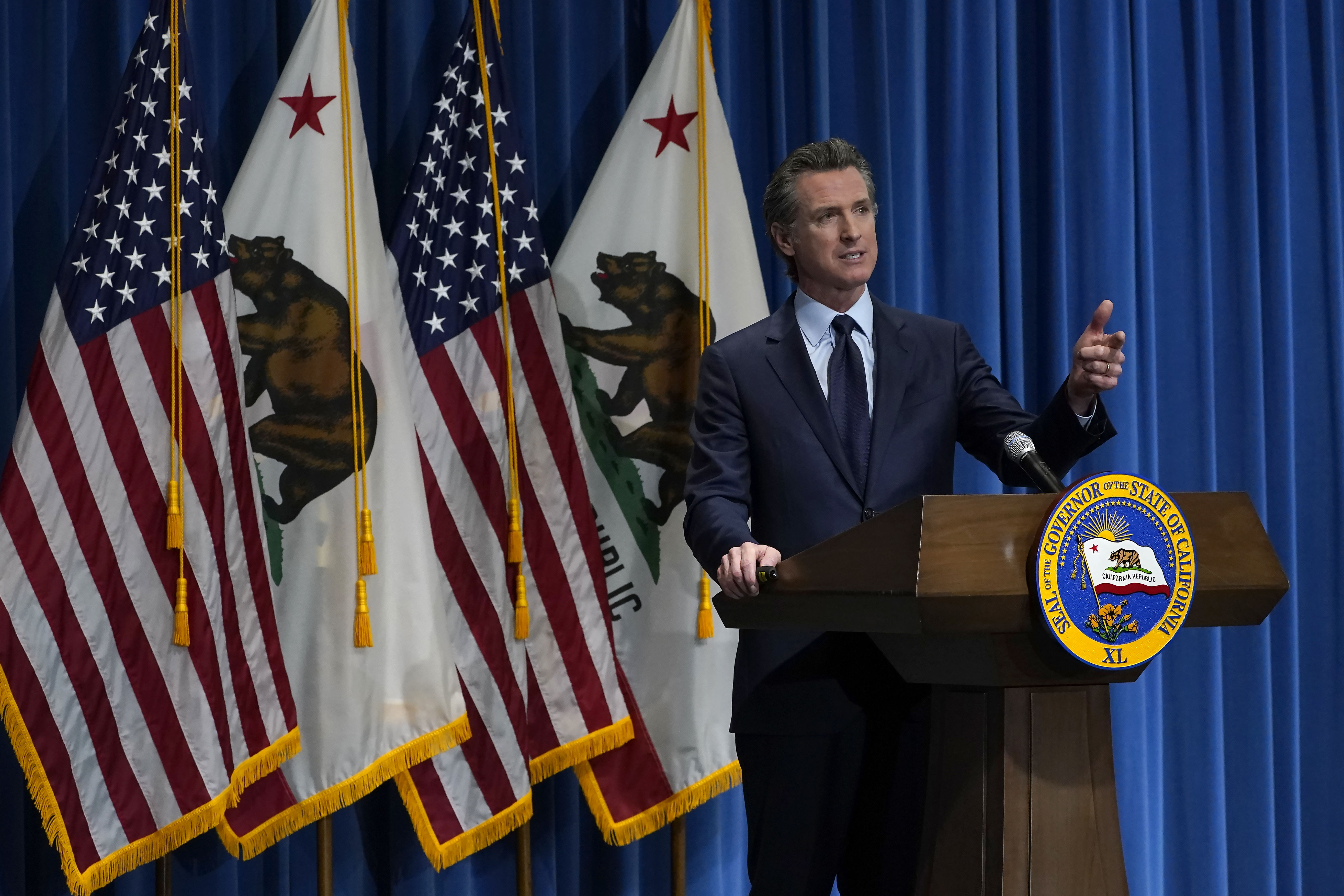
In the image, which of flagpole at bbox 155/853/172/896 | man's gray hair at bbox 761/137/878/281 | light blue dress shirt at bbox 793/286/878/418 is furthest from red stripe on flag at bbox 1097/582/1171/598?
flagpole at bbox 155/853/172/896

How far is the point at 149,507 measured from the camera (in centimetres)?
235

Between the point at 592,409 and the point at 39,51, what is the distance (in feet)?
4.57

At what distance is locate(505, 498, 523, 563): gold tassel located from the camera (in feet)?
8.52

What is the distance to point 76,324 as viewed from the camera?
7.73 ft

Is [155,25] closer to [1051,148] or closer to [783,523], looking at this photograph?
[783,523]

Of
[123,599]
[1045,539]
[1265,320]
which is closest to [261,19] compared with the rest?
[123,599]

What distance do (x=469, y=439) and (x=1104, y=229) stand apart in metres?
1.72

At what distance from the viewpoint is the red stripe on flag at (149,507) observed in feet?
7.68

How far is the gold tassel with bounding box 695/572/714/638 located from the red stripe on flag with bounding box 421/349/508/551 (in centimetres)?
43

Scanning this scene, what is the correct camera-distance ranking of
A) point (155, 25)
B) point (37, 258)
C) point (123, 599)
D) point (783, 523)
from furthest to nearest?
point (37, 258), point (155, 25), point (123, 599), point (783, 523)

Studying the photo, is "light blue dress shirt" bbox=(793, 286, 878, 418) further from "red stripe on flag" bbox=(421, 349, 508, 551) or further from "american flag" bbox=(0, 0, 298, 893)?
"american flag" bbox=(0, 0, 298, 893)

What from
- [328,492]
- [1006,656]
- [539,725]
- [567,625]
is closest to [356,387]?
[328,492]

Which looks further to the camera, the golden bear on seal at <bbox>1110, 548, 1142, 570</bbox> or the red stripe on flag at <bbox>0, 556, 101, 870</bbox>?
the red stripe on flag at <bbox>0, 556, 101, 870</bbox>

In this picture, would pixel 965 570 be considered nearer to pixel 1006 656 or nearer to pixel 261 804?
pixel 1006 656
